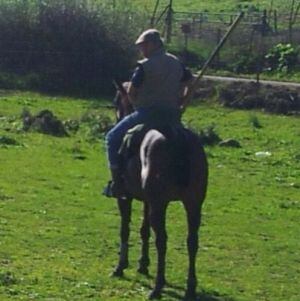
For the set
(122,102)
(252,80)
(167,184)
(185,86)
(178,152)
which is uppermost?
(185,86)

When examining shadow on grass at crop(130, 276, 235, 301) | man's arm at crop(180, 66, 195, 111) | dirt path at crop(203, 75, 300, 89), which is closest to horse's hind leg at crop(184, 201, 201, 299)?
shadow on grass at crop(130, 276, 235, 301)

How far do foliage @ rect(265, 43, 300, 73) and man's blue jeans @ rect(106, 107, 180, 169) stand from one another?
96.2 ft

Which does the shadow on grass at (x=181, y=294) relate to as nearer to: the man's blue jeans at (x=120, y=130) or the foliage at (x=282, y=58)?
the man's blue jeans at (x=120, y=130)

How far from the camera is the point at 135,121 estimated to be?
1270 centimetres

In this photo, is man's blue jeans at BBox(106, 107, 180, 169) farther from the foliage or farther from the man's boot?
the foliage

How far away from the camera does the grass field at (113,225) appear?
494 inches

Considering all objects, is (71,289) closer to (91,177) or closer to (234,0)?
(91,177)

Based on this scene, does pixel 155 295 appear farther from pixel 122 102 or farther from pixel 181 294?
pixel 122 102

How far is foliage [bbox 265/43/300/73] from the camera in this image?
42.1 m

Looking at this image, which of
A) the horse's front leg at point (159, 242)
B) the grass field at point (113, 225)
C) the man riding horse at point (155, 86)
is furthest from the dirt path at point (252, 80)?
the horse's front leg at point (159, 242)

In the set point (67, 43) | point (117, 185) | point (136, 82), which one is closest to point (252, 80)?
point (67, 43)

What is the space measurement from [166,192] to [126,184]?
106 centimetres

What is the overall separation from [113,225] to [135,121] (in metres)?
4.01

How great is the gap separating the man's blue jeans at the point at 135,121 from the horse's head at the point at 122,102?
268 millimetres
